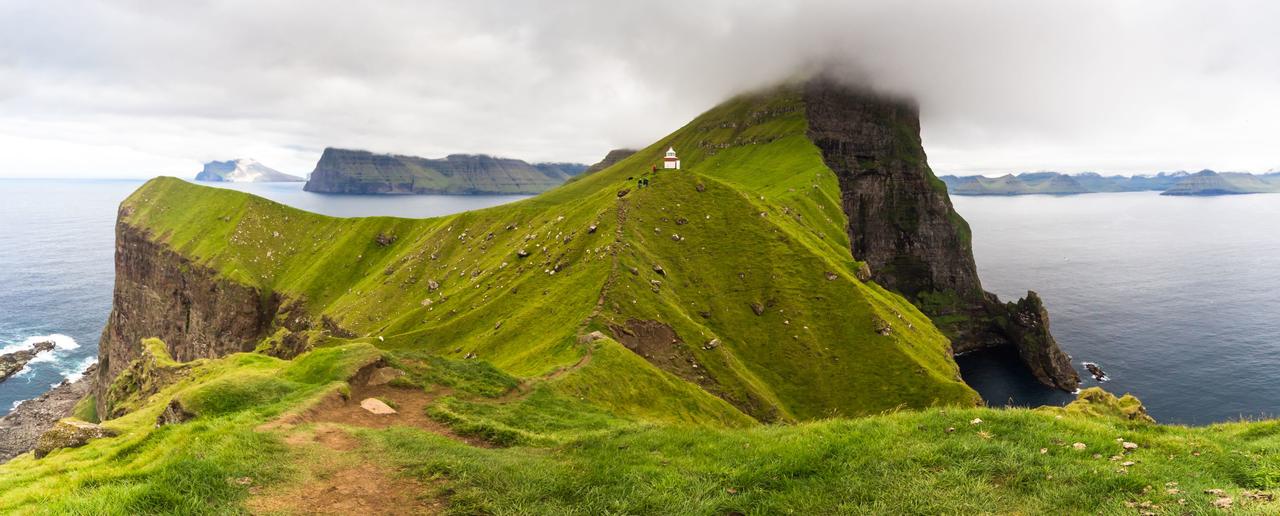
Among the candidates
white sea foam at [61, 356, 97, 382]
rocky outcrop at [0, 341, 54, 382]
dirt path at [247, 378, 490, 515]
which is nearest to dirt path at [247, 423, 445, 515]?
dirt path at [247, 378, 490, 515]

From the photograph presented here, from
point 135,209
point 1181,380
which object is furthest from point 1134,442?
point 135,209

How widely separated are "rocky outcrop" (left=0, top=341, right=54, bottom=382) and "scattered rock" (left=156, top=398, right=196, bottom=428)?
156606 millimetres

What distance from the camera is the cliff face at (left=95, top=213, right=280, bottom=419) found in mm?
123812

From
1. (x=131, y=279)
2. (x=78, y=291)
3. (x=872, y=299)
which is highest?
(x=872, y=299)

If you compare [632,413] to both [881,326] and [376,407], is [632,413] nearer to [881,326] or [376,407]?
[376,407]

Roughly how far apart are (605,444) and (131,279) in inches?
7386

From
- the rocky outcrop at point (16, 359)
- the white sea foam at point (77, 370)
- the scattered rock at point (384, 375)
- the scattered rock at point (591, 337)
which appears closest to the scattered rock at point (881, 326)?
the scattered rock at point (591, 337)

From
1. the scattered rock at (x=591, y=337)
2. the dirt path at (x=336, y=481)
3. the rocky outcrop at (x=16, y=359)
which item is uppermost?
the dirt path at (x=336, y=481)

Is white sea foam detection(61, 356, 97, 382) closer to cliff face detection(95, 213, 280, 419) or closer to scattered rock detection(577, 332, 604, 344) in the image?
cliff face detection(95, 213, 280, 419)

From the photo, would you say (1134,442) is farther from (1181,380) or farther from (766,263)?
(1181,380)

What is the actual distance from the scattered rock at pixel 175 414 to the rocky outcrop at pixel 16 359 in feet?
514

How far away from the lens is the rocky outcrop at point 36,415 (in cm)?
9406

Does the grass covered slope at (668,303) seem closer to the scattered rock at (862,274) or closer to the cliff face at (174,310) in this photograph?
the scattered rock at (862,274)

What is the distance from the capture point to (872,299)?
85.2m
